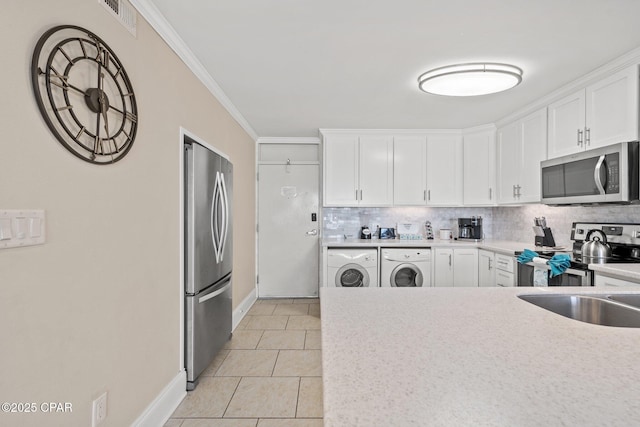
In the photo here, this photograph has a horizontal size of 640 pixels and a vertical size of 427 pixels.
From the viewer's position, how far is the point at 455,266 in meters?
4.32

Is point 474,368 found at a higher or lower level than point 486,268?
higher

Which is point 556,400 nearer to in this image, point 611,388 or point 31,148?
point 611,388

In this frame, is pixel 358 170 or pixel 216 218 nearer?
pixel 216 218

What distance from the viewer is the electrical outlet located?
1.50 metres

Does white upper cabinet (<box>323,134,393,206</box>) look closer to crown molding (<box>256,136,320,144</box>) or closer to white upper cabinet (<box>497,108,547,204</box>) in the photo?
crown molding (<box>256,136,320,144</box>)

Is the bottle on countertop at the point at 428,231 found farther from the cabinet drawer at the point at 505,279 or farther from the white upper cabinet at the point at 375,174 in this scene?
the cabinet drawer at the point at 505,279

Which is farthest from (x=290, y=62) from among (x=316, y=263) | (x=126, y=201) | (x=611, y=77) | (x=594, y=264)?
(x=316, y=263)

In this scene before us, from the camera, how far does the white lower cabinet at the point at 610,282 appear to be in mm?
2234

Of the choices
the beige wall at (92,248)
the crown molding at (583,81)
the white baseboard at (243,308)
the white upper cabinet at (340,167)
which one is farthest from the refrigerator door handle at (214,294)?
the crown molding at (583,81)

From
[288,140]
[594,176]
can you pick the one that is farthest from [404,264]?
[288,140]

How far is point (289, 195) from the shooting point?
520cm

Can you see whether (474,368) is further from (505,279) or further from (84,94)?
(505,279)

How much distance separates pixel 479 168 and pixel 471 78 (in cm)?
208

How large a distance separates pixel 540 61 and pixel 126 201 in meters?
2.89
